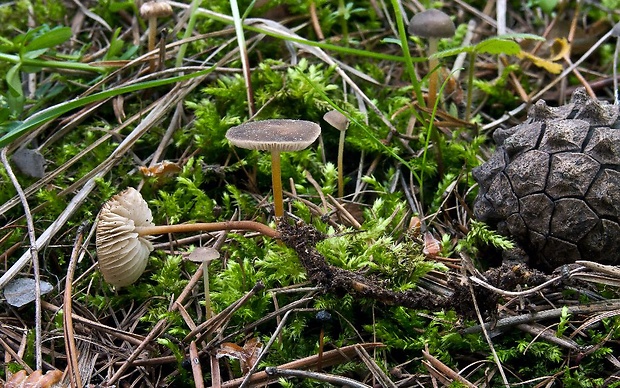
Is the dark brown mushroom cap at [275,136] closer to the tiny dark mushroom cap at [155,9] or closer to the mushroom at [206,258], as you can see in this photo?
the mushroom at [206,258]

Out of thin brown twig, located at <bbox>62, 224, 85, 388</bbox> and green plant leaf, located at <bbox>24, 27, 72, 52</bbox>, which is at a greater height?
green plant leaf, located at <bbox>24, 27, 72, 52</bbox>

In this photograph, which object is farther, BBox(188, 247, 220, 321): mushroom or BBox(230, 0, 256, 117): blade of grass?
BBox(230, 0, 256, 117): blade of grass

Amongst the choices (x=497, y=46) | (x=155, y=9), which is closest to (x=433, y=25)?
(x=497, y=46)

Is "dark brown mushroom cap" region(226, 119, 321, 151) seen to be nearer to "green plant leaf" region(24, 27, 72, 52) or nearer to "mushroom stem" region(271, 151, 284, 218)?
"mushroom stem" region(271, 151, 284, 218)

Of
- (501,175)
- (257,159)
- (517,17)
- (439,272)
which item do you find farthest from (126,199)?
(517,17)

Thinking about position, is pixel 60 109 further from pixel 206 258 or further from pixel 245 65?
pixel 206 258

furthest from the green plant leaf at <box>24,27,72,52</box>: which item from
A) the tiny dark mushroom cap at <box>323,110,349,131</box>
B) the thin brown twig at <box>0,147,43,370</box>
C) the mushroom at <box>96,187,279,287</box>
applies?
Answer: the tiny dark mushroom cap at <box>323,110,349,131</box>

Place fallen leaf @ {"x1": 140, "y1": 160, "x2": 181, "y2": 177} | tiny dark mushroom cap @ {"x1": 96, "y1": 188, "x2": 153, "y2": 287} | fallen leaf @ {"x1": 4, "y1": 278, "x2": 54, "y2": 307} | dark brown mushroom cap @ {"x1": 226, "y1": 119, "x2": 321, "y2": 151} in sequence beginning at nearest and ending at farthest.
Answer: dark brown mushroom cap @ {"x1": 226, "y1": 119, "x2": 321, "y2": 151} → tiny dark mushroom cap @ {"x1": 96, "y1": 188, "x2": 153, "y2": 287} → fallen leaf @ {"x1": 4, "y1": 278, "x2": 54, "y2": 307} → fallen leaf @ {"x1": 140, "y1": 160, "x2": 181, "y2": 177}
